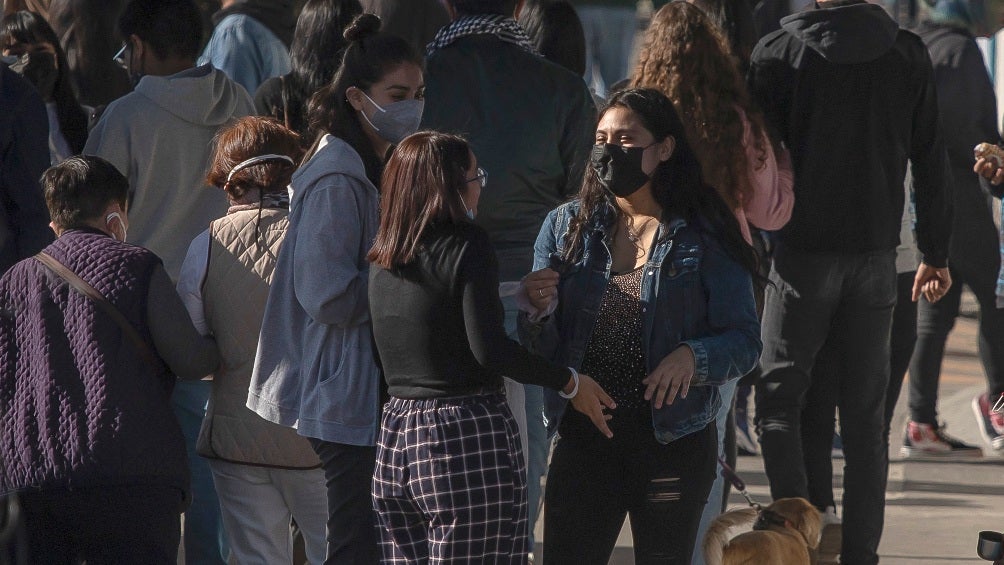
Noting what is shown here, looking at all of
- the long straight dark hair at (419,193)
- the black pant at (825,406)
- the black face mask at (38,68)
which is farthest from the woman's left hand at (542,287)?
the black face mask at (38,68)

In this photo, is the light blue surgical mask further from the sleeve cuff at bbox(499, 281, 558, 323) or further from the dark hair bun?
the sleeve cuff at bbox(499, 281, 558, 323)

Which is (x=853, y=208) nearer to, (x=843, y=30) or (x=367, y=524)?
(x=843, y=30)

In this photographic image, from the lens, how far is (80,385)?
3.61 metres

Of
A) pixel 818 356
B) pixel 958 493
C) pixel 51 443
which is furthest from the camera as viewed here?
pixel 958 493

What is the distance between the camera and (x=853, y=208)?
5.01 m

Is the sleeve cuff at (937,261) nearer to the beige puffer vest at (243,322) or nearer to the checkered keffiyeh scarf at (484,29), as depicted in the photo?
the checkered keffiyeh scarf at (484,29)

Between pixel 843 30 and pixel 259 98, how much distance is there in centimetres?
196

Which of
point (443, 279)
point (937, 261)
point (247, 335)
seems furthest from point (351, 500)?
point (937, 261)

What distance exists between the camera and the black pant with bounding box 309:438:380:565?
3.86m

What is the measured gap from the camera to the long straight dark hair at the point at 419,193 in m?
3.54

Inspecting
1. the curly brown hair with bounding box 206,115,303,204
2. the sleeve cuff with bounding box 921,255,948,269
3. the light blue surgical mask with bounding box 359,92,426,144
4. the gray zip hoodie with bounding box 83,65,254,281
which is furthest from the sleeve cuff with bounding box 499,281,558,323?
the sleeve cuff with bounding box 921,255,948,269

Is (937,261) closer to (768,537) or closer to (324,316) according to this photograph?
(768,537)

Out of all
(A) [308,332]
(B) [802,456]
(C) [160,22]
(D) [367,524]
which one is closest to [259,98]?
(C) [160,22]

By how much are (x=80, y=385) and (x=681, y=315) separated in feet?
4.68
